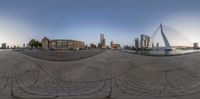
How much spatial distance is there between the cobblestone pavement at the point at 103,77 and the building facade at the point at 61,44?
82cm

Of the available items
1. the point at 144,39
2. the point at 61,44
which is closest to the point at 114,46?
the point at 144,39

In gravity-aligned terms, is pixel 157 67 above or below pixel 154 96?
above

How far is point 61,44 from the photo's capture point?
475 cm

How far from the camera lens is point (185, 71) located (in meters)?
3.46

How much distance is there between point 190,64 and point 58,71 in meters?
2.55

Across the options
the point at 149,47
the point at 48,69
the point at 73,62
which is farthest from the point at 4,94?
the point at 149,47

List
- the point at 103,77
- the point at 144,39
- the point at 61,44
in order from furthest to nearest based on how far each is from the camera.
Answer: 1. the point at 144,39
2. the point at 61,44
3. the point at 103,77

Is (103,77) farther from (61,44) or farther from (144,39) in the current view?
(144,39)

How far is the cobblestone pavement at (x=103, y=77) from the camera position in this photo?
2.94m

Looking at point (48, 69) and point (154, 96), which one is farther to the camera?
point (48, 69)

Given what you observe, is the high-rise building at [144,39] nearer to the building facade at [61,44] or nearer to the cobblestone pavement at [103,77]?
the cobblestone pavement at [103,77]

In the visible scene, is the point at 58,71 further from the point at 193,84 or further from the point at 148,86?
the point at 193,84

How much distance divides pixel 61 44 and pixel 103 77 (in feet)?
5.78

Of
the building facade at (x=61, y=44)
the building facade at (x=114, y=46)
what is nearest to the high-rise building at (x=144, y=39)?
the building facade at (x=114, y=46)
